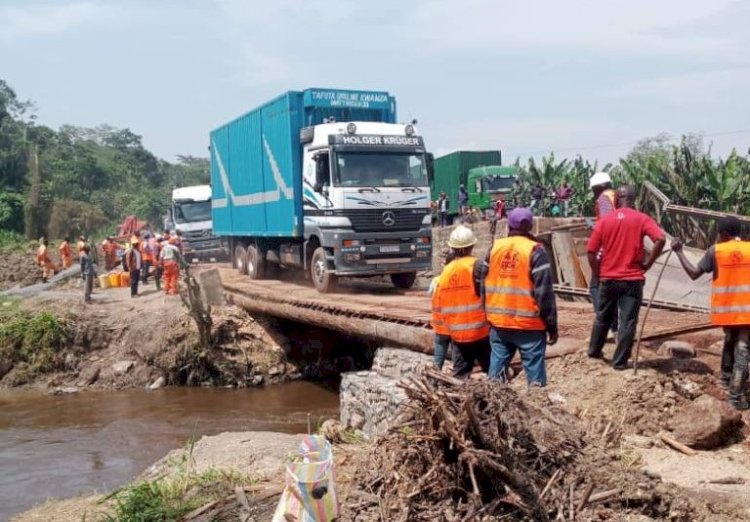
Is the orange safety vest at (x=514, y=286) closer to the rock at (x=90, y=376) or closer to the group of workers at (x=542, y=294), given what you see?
the group of workers at (x=542, y=294)

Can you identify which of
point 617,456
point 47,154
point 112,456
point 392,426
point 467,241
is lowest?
point 112,456

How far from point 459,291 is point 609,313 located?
1465mm

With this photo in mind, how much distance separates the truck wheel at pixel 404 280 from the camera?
13.8m

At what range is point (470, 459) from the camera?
3.90 m

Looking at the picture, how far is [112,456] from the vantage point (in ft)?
33.7

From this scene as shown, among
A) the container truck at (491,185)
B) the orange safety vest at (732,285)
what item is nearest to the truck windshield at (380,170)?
the orange safety vest at (732,285)

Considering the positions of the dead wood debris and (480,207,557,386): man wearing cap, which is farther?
(480,207,557,386): man wearing cap

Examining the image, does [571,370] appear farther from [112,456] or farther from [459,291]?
[112,456]

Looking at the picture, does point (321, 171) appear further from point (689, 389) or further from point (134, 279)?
point (134, 279)

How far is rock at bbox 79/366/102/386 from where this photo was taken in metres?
14.8

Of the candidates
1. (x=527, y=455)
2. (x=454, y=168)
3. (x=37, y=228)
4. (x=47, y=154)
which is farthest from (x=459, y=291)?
(x=47, y=154)

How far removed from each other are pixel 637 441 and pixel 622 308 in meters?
1.23

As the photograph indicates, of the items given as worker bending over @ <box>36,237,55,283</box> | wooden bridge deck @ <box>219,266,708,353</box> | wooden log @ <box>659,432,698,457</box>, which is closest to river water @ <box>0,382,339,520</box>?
wooden bridge deck @ <box>219,266,708,353</box>

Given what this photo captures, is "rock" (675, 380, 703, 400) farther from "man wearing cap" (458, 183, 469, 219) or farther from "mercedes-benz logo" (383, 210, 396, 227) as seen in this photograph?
"man wearing cap" (458, 183, 469, 219)
